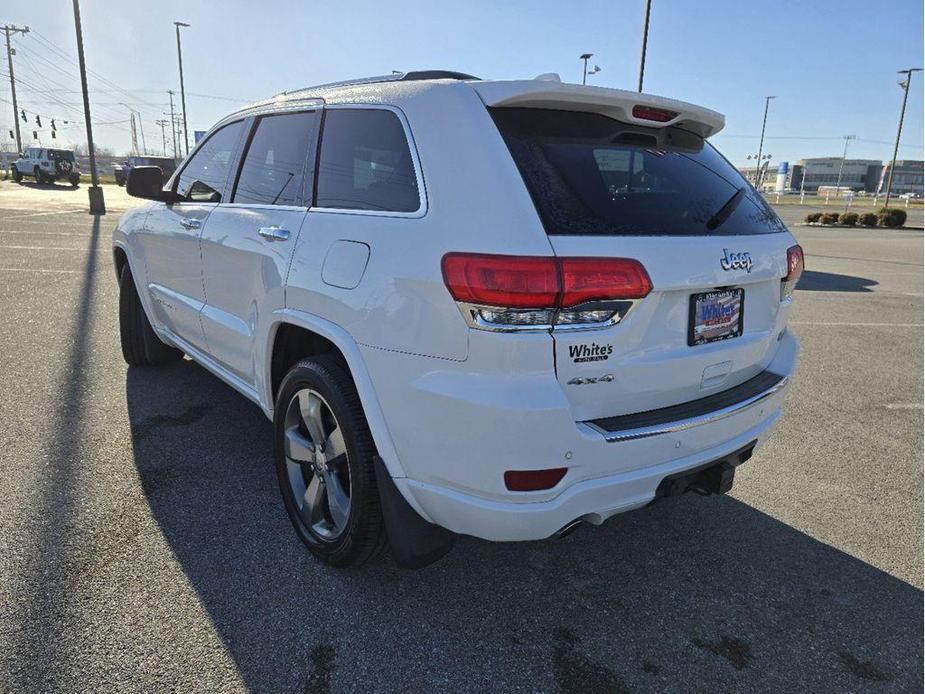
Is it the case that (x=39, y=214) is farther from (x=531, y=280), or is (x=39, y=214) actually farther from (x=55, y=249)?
(x=531, y=280)

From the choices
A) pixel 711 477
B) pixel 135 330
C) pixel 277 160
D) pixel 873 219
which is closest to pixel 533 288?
pixel 711 477

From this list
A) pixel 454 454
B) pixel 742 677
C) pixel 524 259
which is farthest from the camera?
pixel 742 677

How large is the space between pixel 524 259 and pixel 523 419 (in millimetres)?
460

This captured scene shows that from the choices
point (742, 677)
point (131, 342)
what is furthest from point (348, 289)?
point (131, 342)

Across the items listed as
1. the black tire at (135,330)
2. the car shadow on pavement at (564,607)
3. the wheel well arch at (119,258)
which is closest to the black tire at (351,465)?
the car shadow on pavement at (564,607)

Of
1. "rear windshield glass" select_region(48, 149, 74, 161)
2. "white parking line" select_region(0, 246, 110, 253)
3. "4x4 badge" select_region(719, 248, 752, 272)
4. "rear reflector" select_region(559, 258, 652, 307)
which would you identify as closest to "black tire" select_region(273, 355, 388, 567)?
"rear reflector" select_region(559, 258, 652, 307)

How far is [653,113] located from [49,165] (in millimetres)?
43283

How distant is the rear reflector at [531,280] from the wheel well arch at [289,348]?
0.93 metres

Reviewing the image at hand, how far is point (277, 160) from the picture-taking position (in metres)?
3.00

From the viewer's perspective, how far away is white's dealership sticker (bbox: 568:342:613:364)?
6.11 feet

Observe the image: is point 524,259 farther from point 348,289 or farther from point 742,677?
point 742,677

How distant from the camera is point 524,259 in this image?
181 centimetres

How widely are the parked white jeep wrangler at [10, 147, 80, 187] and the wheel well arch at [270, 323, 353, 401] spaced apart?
41.4m

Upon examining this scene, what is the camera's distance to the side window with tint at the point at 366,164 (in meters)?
2.21
